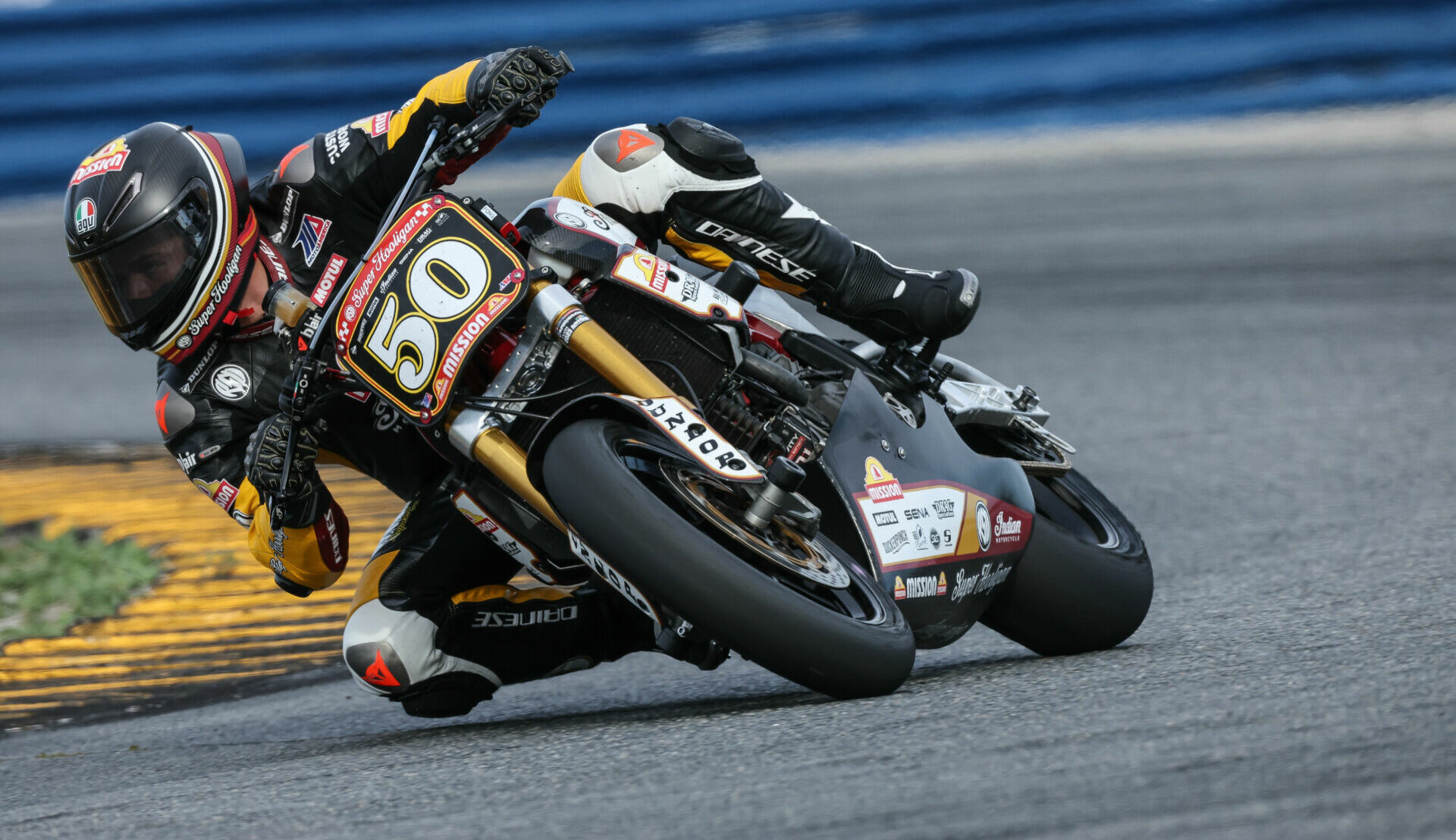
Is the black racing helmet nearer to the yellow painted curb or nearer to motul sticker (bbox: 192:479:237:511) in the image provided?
motul sticker (bbox: 192:479:237:511)

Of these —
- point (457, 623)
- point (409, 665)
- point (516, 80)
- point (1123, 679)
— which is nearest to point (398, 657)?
point (409, 665)

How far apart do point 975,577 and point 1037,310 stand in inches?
205

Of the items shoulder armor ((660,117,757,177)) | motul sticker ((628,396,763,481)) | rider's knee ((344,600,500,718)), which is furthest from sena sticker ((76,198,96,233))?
motul sticker ((628,396,763,481))

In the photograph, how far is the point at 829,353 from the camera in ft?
12.1

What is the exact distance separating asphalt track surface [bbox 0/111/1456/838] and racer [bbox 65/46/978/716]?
0.24 meters

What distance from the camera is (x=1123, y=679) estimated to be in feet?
10.5

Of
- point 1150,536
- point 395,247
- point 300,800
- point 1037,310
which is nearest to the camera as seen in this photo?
point 300,800

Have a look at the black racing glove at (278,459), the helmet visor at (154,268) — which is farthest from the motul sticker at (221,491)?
the helmet visor at (154,268)

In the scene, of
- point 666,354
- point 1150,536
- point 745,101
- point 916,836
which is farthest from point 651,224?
point 745,101

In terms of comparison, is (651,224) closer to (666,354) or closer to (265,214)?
(666,354)

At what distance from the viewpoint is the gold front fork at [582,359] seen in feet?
10.3

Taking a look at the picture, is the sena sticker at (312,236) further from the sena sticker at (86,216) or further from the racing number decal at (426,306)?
the racing number decal at (426,306)

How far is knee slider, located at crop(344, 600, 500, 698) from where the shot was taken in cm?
390

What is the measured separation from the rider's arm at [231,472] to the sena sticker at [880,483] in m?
1.30
